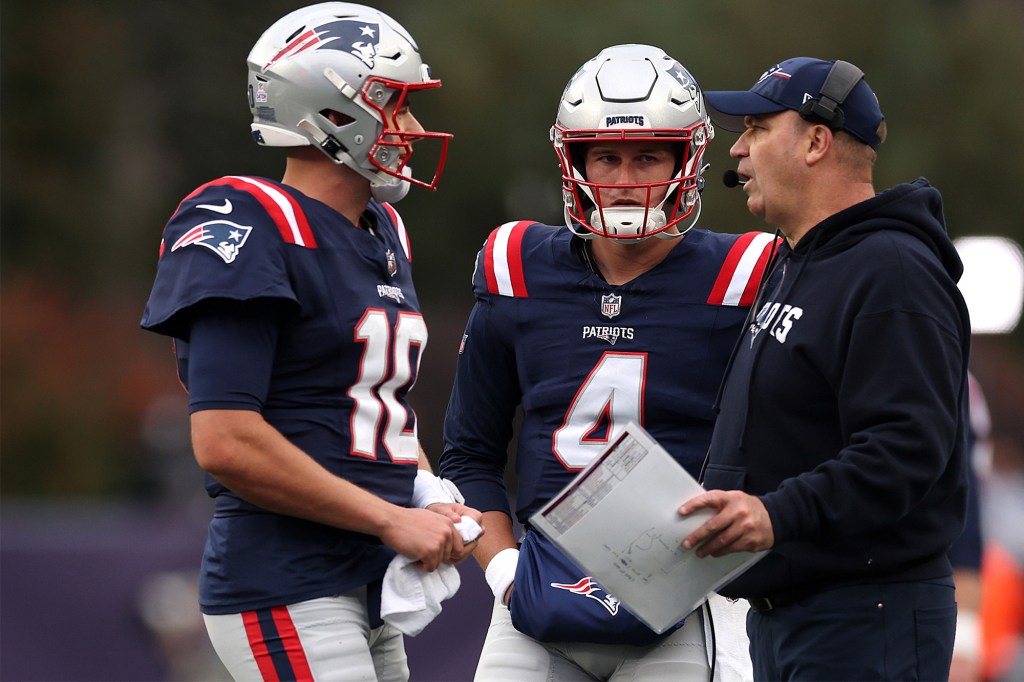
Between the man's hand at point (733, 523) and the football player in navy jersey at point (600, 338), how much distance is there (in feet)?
1.93

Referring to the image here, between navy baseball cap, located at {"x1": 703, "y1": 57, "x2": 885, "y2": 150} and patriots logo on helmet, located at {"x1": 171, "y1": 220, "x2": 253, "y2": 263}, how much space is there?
1.19 meters

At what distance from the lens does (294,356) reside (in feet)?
11.0

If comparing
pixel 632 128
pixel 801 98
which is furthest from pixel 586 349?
pixel 801 98

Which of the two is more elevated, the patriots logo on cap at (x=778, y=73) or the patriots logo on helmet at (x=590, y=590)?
the patriots logo on cap at (x=778, y=73)

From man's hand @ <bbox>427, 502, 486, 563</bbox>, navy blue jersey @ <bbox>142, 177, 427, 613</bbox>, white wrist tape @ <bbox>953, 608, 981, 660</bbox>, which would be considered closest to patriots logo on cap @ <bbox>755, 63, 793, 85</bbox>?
navy blue jersey @ <bbox>142, 177, 427, 613</bbox>

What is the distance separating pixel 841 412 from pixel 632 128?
103 cm

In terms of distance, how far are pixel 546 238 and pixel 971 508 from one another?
1.95 meters

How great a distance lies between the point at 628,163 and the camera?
390 centimetres

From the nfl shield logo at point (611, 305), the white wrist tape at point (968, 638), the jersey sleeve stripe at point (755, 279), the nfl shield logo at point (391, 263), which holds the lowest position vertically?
the white wrist tape at point (968, 638)

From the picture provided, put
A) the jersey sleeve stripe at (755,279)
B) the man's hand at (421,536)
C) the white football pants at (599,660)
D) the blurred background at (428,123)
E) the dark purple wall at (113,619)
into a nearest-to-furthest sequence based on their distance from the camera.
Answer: the man's hand at (421,536), the white football pants at (599,660), the jersey sleeve stripe at (755,279), the dark purple wall at (113,619), the blurred background at (428,123)

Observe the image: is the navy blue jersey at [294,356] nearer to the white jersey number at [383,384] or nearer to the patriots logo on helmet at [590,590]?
the white jersey number at [383,384]

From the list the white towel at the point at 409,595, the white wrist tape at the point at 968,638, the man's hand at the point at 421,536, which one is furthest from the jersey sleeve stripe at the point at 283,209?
the white wrist tape at the point at 968,638

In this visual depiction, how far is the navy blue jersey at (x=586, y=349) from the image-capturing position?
376cm

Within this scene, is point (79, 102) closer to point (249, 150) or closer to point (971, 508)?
point (249, 150)
